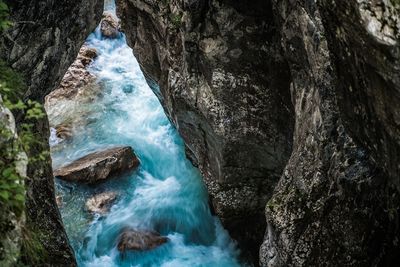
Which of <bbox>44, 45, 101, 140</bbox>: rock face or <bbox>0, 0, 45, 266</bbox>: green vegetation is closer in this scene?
<bbox>0, 0, 45, 266</bbox>: green vegetation

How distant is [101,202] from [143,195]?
1214 millimetres

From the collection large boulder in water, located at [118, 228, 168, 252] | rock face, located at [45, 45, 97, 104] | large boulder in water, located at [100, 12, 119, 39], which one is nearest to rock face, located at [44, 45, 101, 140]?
rock face, located at [45, 45, 97, 104]

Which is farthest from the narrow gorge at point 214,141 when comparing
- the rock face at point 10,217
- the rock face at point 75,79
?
the rock face at point 75,79

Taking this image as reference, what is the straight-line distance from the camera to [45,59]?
9.32m

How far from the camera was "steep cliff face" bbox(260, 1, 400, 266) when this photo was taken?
16.4 ft

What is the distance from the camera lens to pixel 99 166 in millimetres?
13586

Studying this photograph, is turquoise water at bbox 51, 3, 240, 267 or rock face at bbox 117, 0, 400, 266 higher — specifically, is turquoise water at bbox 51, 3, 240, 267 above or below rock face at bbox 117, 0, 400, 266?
below

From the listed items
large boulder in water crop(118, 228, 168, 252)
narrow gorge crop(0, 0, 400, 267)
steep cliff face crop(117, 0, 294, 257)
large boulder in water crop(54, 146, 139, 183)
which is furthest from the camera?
large boulder in water crop(54, 146, 139, 183)

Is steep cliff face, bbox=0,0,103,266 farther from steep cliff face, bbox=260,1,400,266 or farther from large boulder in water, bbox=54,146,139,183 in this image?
steep cliff face, bbox=260,1,400,266

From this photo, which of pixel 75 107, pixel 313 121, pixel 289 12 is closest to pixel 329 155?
pixel 313 121

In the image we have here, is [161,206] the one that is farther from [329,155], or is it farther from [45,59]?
[329,155]

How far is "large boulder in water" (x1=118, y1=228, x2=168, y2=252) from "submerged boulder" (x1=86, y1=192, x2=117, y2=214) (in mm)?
1289

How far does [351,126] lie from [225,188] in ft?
17.5

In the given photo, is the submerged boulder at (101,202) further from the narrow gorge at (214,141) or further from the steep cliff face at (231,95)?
the steep cliff face at (231,95)
